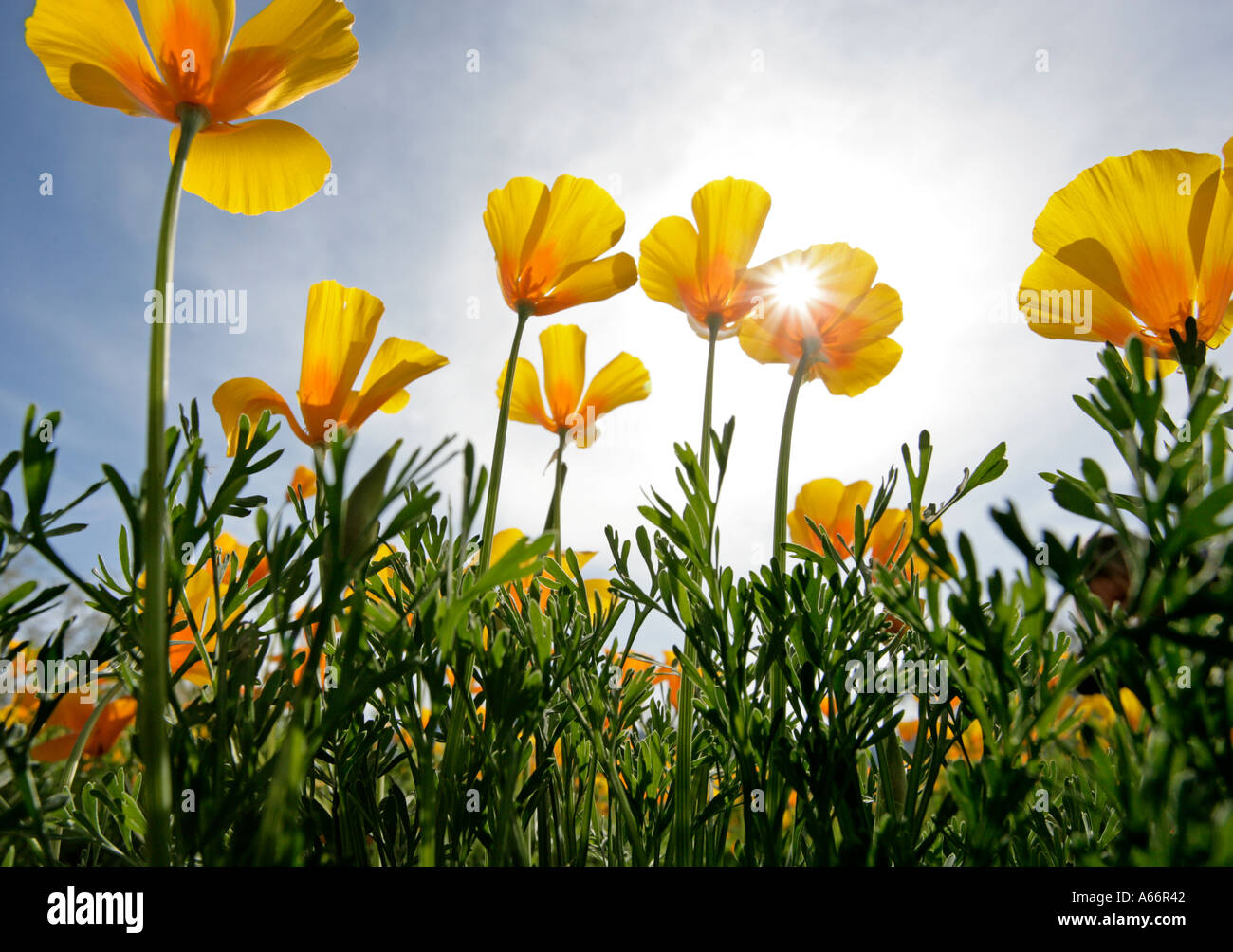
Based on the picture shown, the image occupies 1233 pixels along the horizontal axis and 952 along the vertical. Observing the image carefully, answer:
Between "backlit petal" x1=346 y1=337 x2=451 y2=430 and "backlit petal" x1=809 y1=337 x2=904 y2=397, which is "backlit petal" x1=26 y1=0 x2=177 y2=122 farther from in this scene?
"backlit petal" x1=809 y1=337 x2=904 y2=397

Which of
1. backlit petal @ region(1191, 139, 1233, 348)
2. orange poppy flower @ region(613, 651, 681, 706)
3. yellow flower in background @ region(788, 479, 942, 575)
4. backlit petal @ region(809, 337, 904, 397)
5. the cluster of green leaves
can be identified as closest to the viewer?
the cluster of green leaves

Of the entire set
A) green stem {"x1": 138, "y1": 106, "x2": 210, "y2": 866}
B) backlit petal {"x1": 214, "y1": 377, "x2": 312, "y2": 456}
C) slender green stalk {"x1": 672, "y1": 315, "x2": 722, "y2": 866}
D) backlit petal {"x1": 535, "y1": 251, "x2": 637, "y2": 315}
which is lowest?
slender green stalk {"x1": 672, "y1": 315, "x2": 722, "y2": 866}

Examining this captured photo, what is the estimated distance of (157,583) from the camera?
A: 43 centimetres

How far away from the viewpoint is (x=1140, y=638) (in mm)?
373

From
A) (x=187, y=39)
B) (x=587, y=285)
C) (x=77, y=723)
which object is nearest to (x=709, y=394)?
(x=587, y=285)

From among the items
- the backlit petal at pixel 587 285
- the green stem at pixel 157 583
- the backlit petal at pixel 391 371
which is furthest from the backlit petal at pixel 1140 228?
the green stem at pixel 157 583

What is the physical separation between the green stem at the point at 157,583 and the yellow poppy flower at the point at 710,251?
28.0 inches

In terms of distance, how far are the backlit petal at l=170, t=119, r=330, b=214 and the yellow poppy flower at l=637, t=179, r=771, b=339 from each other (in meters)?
0.53

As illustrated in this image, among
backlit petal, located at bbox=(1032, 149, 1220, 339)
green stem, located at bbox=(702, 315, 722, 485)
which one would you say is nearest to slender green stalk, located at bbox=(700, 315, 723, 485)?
green stem, located at bbox=(702, 315, 722, 485)

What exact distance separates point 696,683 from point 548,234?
0.64 m

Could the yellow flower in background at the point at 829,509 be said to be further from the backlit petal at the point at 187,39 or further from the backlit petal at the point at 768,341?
the backlit petal at the point at 187,39

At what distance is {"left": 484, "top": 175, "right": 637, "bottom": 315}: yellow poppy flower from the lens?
952 mm
